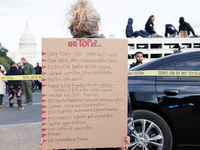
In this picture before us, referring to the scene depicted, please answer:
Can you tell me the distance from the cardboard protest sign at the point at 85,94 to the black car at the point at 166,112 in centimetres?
147

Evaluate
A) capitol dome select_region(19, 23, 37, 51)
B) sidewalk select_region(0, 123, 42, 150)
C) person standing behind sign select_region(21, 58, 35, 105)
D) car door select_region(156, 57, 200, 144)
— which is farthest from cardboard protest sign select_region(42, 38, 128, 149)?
capitol dome select_region(19, 23, 37, 51)

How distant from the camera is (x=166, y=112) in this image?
3.10 metres

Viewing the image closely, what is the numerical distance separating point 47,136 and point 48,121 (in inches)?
4.2

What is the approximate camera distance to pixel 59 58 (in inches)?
64.2

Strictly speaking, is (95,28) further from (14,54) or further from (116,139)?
(14,54)

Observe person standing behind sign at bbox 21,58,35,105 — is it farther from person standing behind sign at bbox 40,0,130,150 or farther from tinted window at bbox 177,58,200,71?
person standing behind sign at bbox 40,0,130,150

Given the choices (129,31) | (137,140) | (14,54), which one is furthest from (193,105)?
(14,54)

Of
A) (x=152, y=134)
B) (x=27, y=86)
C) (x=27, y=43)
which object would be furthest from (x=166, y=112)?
(x=27, y=43)

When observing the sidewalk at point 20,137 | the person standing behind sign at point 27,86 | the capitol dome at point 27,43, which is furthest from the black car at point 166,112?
the capitol dome at point 27,43

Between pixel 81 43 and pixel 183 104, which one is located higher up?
pixel 81 43

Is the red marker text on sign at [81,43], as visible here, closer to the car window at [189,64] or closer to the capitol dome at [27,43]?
the car window at [189,64]

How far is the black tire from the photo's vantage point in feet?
10.2

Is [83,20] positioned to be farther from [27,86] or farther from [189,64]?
[27,86]

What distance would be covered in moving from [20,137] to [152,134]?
274 centimetres
